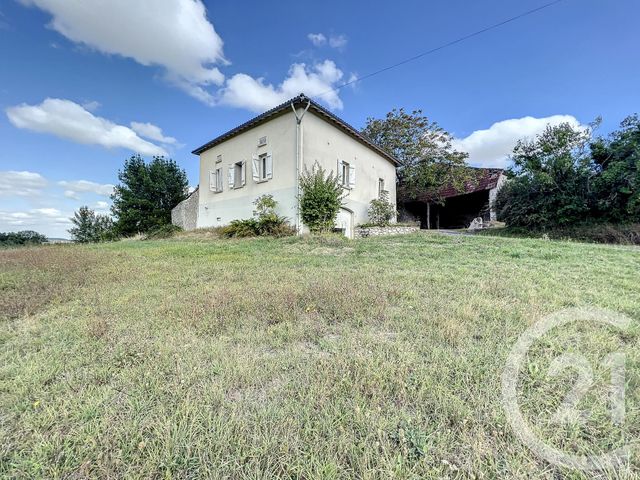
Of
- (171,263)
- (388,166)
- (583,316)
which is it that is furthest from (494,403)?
(388,166)

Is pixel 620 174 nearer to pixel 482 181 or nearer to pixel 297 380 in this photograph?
pixel 482 181

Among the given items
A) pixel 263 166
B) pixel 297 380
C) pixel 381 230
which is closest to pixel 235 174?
pixel 263 166

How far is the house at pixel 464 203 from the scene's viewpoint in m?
20.2

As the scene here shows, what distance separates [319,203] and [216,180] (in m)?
7.81

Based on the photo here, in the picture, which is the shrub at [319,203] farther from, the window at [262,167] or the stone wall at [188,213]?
the stone wall at [188,213]

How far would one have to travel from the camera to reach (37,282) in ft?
14.6

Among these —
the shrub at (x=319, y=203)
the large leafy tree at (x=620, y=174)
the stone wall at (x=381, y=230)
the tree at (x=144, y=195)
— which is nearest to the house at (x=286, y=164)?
the stone wall at (x=381, y=230)

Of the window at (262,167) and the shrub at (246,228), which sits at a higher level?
the window at (262,167)

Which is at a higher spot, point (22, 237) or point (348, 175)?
point (348, 175)

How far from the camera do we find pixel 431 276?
14.1ft

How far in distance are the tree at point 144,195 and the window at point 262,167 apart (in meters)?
12.2

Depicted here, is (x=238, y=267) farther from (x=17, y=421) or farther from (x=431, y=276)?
(x=17, y=421)

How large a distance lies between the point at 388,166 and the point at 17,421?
17513 mm
